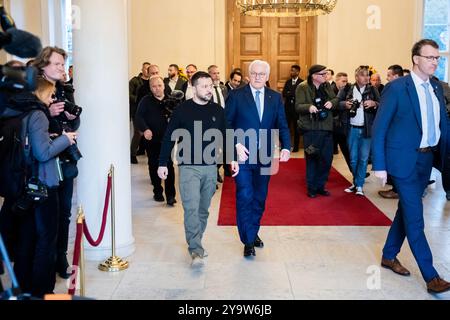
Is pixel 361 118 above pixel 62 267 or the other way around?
above

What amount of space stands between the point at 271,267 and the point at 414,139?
163cm

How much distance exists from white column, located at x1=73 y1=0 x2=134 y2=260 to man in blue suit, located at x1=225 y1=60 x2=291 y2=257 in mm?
993

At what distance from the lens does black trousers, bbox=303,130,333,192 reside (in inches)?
320

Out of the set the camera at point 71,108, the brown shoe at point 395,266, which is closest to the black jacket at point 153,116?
the camera at point 71,108

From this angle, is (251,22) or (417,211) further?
(251,22)

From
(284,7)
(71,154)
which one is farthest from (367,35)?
(71,154)

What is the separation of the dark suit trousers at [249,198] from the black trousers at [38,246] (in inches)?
73.8

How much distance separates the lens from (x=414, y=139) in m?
4.67

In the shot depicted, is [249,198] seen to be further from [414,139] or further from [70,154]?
[70,154]

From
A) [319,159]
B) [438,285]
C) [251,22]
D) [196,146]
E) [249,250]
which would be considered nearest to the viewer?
[438,285]

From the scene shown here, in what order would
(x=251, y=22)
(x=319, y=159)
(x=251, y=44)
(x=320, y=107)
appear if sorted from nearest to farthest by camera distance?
(x=320, y=107)
(x=319, y=159)
(x=251, y=22)
(x=251, y=44)

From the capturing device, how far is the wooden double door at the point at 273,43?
14.0 m
